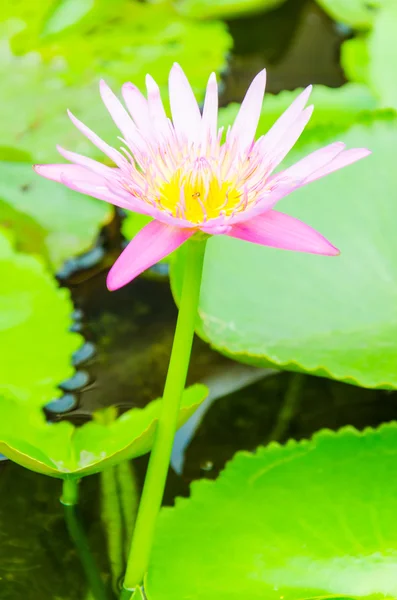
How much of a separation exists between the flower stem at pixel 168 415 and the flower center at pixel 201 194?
6 cm

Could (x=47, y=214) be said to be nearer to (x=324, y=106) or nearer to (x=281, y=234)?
(x=324, y=106)

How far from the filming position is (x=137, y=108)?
0.81m

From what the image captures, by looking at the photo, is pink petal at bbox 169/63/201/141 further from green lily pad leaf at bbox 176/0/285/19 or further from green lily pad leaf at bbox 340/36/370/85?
green lily pad leaf at bbox 176/0/285/19

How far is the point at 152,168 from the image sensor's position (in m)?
0.78

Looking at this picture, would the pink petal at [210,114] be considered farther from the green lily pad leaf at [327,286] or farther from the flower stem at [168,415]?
the green lily pad leaf at [327,286]

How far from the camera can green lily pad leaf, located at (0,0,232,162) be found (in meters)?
1.45

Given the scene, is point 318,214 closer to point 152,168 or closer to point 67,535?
point 152,168

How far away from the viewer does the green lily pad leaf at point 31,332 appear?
106 cm

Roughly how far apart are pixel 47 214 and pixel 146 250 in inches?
29.8

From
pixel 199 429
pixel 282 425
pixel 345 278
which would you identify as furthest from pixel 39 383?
pixel 345 278

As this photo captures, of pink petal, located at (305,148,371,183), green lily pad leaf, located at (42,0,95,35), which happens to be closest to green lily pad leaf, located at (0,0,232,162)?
green lily pad leaf, located at (42,0,95,35)

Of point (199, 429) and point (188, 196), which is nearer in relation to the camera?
point (188, 196)

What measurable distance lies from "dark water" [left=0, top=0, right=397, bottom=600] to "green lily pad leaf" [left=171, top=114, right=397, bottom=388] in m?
0.18

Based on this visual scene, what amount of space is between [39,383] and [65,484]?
0.16m
